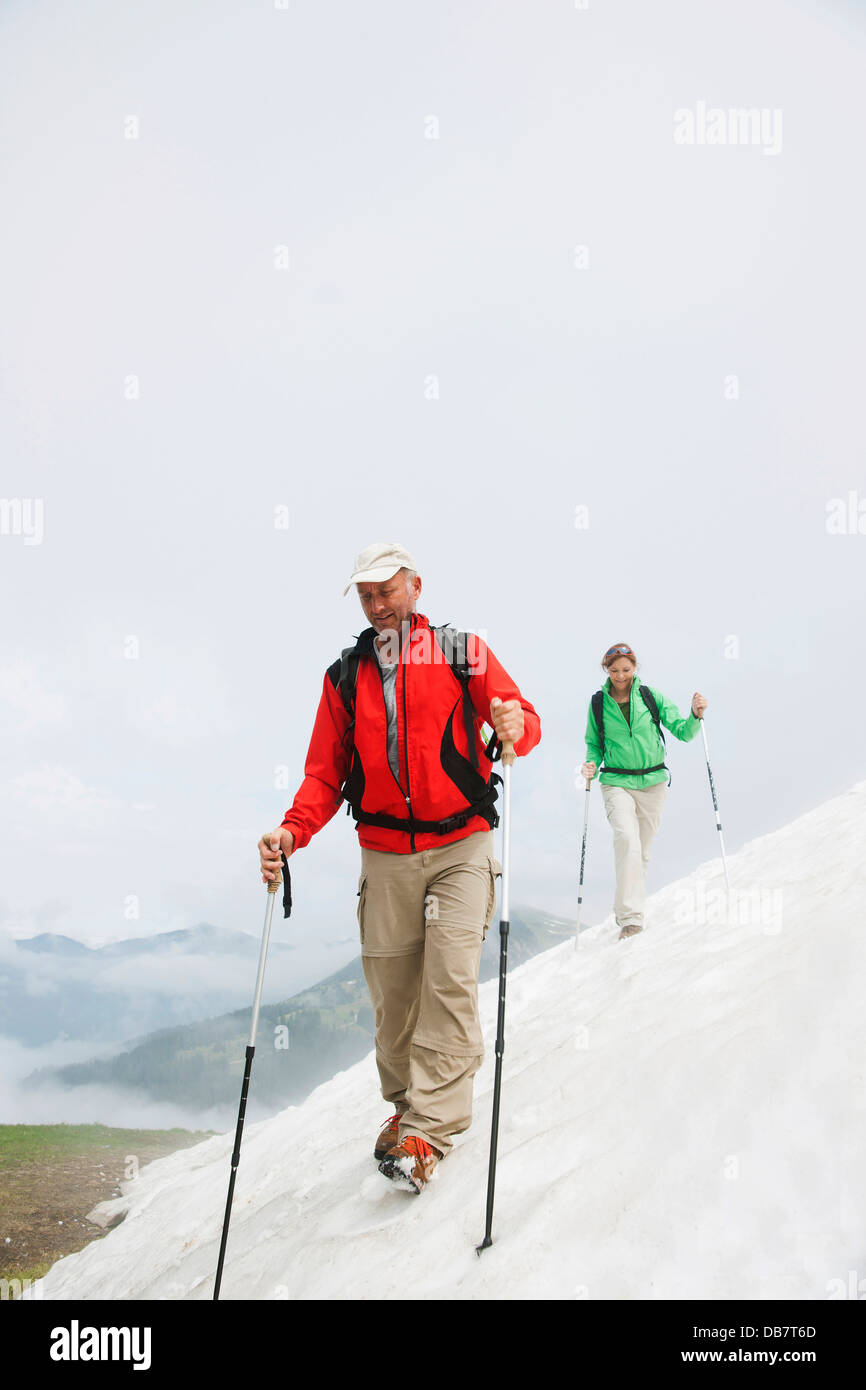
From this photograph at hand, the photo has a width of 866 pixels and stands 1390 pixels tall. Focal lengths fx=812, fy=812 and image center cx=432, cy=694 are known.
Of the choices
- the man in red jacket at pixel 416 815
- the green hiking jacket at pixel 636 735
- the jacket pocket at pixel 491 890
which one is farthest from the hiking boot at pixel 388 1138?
the green hiking jacket at pixel 636 735

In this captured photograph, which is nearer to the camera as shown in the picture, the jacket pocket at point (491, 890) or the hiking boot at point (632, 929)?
the jacket pocket at point (491, 890)

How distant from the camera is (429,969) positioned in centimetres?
486

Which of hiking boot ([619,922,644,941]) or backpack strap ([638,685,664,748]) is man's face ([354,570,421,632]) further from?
hiking boot ([619,922,644,941])

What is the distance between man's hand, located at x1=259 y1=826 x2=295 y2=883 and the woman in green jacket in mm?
6191

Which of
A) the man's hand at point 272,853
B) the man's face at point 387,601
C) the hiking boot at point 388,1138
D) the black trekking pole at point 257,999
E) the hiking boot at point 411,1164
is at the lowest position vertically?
the hiking boot at point 388,1138

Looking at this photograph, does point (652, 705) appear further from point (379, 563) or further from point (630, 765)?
point (379, 563)

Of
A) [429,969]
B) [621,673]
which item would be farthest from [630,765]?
[429,969]

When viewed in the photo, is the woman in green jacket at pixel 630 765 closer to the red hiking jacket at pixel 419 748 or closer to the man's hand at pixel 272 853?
the red hiking jacket at pixel 419 748

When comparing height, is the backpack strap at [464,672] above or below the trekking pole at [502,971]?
above

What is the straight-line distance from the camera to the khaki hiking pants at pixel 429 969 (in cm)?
478

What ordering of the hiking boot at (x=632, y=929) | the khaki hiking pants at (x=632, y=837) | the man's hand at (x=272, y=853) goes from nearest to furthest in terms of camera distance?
the man's hand at (x=272, y=853) < the khaki hiking pants at (x=632, y=837) < the hiking boot at (x=632, y=929)

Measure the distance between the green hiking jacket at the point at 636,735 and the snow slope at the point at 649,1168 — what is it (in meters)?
2.89
